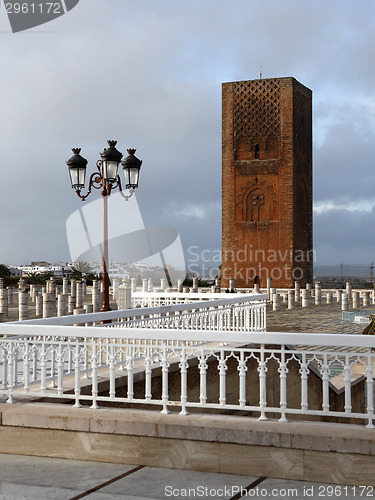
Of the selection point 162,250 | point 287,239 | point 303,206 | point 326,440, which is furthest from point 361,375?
point 303,206

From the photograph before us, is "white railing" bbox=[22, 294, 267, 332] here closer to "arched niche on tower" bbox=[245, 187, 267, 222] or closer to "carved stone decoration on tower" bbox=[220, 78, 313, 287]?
"carved stone decoration on tower" bbox=[220, 78, 313, 287]

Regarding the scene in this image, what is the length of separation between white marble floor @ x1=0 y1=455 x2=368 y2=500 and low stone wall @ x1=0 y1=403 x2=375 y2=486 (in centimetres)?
8

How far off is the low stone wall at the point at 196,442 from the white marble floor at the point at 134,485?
0.26 ft

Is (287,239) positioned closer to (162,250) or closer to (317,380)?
(162,250)

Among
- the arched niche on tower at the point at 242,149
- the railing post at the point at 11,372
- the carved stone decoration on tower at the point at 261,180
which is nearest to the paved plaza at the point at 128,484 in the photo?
the railing post at the point at 11,372

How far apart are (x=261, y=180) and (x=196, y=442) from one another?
125 ft

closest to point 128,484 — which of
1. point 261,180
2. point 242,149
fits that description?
point 261,180

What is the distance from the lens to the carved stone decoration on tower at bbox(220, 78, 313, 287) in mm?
40875

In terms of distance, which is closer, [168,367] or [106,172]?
[168,367]

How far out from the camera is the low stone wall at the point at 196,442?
4.11 meters

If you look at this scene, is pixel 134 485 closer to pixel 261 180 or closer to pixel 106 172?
pixel 106 172

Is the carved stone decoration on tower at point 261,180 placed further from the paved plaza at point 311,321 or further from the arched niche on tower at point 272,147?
the paved plaza at point 311,321

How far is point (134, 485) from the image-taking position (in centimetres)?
409

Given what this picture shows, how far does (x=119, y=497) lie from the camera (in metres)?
3.80
